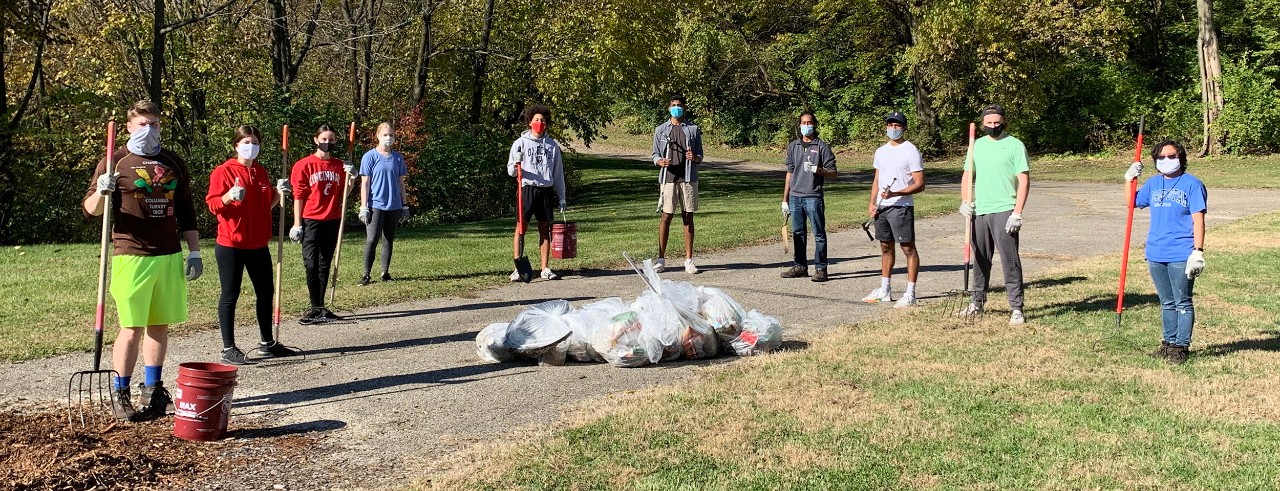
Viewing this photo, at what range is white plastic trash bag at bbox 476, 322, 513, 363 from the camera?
8164 mm

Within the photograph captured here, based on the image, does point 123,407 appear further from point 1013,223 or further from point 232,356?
point 1013,223

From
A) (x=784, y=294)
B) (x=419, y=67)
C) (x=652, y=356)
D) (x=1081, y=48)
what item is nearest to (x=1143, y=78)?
(x=1081, y=48)

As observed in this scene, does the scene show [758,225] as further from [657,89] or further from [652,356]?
[657,89]

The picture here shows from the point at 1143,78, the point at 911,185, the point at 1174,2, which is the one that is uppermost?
the point at 1174,2

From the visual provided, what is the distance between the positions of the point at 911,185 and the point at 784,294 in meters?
1.90

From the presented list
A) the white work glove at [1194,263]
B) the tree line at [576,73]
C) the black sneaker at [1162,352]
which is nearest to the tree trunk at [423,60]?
the tree line at [576,73]

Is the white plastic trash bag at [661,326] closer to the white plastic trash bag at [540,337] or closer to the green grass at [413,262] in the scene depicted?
the white plastic trash bag at [540,337]

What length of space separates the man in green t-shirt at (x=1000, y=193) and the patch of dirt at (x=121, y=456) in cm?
592

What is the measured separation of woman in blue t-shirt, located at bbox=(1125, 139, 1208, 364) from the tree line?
16.1 m

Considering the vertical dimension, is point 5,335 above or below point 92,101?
below

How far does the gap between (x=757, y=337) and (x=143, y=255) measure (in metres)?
4.25

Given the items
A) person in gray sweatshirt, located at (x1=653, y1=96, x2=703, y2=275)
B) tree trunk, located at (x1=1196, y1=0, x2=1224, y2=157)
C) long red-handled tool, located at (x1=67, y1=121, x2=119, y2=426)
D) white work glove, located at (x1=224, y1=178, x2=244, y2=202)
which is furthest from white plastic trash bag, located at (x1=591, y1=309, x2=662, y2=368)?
tree trunk, located at (x1=1196, y1=0, x2=1224, y2=157)

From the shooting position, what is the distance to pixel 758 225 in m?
19.1

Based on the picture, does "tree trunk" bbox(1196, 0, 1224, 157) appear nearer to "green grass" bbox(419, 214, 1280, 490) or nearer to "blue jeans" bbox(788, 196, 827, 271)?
"blue jeans" bbox(788, 196, 827, 271)
